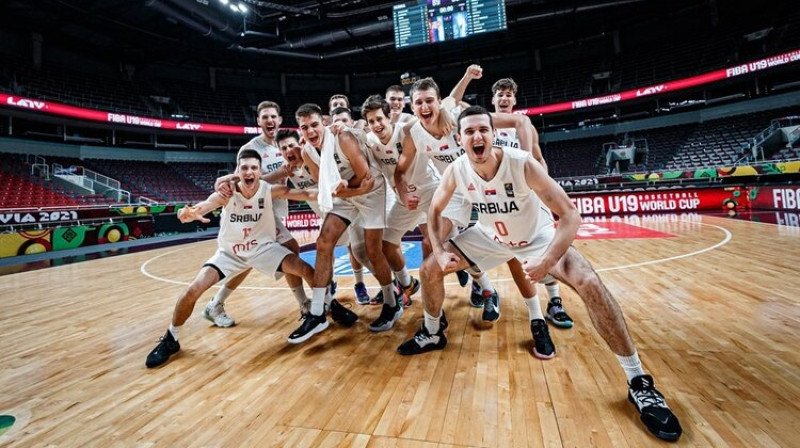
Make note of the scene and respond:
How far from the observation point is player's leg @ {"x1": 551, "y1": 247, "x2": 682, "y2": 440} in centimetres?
177

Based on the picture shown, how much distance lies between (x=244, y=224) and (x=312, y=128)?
1.14 m

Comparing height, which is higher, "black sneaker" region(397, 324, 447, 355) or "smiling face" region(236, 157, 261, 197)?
"smiling face" region(236, 157, 261, 197)

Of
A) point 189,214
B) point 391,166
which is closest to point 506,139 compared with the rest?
point 391,166

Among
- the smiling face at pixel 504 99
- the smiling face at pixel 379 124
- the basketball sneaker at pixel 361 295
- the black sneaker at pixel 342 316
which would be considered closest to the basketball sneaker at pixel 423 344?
the black sneaker at pixel 342 316

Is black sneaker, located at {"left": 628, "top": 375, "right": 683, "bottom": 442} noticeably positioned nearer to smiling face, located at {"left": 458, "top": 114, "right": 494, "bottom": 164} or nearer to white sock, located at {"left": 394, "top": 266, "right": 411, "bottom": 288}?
smiling face, located at {"left": 458, "top": 114, "right": 494, "bottom": 164}

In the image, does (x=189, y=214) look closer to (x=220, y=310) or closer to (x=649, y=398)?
(x=220, y=310)

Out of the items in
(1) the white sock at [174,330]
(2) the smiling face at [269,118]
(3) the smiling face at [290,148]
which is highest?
(2) the smiling face at [269,118]

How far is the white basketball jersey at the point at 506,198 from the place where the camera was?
2334 millimetres

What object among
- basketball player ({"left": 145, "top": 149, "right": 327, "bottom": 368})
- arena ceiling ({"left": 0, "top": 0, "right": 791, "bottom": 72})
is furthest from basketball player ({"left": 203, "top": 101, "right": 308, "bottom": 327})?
arena ceiling ({"left": 0, "top": 0, "right": 791, "bottom": 72})

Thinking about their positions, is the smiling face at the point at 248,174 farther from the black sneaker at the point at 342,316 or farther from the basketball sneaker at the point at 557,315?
the basketball sneaker at the point at 557,315

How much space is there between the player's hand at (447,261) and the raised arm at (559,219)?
59 centimetres

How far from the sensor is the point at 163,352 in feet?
9.63

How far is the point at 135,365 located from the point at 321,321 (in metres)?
1.51

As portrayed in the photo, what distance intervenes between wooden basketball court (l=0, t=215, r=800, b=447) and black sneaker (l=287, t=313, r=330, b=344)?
86 millimetres
